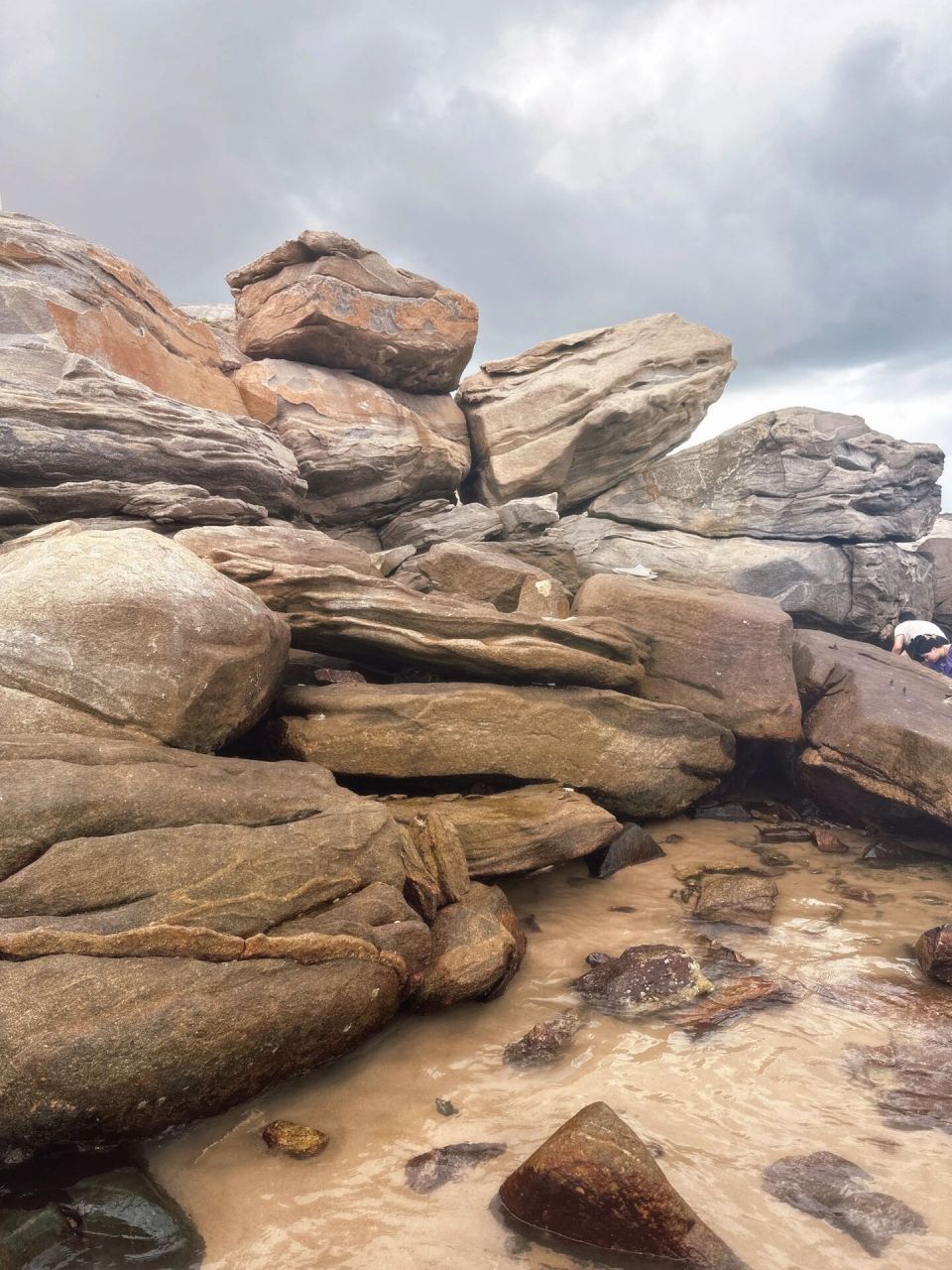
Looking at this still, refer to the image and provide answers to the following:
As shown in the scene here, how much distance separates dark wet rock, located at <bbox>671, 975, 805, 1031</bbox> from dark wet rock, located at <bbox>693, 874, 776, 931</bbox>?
58.9 inches

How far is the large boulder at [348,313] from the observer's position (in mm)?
22406

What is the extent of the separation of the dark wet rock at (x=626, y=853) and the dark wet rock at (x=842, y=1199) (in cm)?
576

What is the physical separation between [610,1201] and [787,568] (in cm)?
1911

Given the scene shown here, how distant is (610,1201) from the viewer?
5.25m

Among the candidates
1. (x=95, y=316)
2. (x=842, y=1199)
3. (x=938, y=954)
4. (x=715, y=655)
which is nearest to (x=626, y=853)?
(x=715, y=655)

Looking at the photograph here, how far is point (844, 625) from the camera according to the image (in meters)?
22.1

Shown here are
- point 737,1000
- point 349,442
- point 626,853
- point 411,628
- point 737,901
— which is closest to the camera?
point 737,1000

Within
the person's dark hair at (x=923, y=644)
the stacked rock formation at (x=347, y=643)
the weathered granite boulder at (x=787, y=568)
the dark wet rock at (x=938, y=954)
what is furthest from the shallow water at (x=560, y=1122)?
the weathered granite boulder at (x=787, y=568)

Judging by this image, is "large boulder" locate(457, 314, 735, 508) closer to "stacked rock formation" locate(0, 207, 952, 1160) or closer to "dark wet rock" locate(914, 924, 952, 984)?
"stacked rock formation" locate(0, 207, 952, 1160)

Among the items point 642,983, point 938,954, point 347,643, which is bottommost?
point 642,983

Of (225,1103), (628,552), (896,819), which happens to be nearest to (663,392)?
(628,552)

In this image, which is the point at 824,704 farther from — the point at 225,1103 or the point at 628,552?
the point at 225,1103

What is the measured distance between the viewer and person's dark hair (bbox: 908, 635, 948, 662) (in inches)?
765

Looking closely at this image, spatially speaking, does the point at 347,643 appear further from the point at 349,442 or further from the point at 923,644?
the point at 923,644
